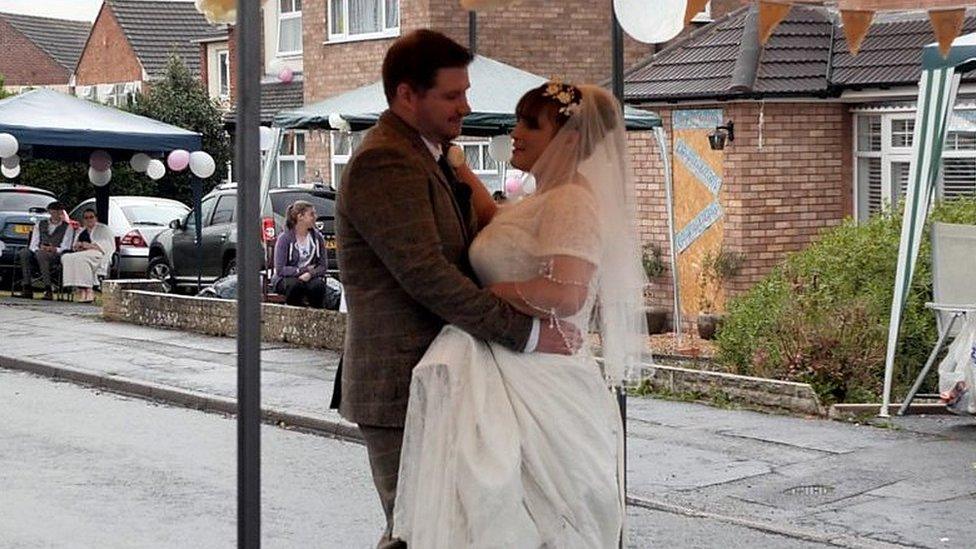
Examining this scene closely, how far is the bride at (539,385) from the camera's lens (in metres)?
4.90

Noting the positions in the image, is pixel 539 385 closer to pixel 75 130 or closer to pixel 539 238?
pixel 539 238

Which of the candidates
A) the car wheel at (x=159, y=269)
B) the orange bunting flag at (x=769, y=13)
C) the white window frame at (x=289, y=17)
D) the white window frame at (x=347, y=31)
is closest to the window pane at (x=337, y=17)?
the white window frame at (x=347, y=31)

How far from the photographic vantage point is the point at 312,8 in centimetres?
2981

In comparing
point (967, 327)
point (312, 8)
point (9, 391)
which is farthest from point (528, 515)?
point (312, 8)

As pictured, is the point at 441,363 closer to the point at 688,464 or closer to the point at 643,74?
the point at 688,464

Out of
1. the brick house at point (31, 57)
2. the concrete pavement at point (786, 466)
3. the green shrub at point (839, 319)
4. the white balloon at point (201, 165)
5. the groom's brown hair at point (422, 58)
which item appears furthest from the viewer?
the brick house at point (31, 57)

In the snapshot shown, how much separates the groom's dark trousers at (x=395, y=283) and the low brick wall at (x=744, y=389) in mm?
6396

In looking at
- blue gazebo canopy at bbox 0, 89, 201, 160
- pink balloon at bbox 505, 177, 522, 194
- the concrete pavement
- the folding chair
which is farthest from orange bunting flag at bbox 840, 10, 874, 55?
blue gazebo canopy at bbox 0, 89, 201, 160

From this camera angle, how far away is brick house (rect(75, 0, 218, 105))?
163 ft

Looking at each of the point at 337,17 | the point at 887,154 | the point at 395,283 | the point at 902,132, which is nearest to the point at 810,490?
the point at 395,283

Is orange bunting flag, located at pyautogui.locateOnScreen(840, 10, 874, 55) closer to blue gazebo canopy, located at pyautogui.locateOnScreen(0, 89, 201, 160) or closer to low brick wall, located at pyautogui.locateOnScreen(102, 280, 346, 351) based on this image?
low brick wall, located at pyautogui.locateOnScreen(102, 280, 346, 351)

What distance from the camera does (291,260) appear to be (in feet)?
59.6

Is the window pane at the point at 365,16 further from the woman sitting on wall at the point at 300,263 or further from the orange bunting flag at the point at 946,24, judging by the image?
the orange bunting flag at the point at 946,24

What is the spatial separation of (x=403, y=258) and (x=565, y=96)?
781mm
